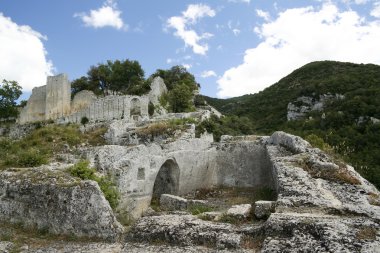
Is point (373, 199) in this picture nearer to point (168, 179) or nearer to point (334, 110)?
point (168, 179)

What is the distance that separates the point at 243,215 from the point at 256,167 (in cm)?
934

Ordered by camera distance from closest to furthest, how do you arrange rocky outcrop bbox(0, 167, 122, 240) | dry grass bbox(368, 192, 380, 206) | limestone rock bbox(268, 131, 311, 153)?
dry grass bbox(368, 192, 380, 206) < rocky outcrop bbox(0, 167, 122, 240) < limestone rock bbox(268, 131, 311, 153)

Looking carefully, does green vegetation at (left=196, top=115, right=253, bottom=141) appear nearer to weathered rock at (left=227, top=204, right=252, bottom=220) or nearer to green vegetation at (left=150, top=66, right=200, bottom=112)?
green vegetation at (left=150, top=66, right=200, bottom=112)

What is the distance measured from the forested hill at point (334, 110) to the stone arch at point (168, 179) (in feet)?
21.6

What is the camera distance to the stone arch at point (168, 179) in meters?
15.6

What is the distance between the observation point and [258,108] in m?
70.6

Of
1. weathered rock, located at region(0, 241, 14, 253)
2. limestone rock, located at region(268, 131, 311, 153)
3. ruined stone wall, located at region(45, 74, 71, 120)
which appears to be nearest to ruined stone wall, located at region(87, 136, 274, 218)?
limestone rock, located at region(268, 131, 311, 153)

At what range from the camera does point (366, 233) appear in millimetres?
6316

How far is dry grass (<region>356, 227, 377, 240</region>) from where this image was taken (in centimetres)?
618

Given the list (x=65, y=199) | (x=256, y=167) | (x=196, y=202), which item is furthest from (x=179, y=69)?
(x=65, y=199)

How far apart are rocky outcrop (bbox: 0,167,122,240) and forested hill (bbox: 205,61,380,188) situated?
1208cm

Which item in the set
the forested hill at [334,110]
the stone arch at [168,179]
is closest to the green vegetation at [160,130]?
the stone arch at [168,179]

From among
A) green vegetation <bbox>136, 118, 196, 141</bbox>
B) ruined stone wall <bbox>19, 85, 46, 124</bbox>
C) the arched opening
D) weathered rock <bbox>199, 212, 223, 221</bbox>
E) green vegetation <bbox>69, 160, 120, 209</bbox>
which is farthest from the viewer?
ruined stone wall <bbox>19, 85, 46, 124</bbox>

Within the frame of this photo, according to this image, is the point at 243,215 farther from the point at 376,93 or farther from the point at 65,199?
the point at 376,93
